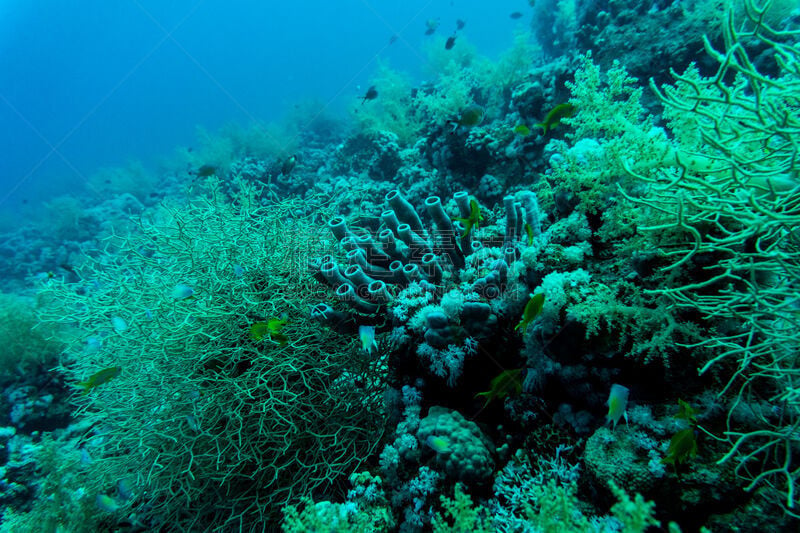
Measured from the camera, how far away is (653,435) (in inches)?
78.2

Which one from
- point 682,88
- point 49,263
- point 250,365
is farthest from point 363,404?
point 49,263

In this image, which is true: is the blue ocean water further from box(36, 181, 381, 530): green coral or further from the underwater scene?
box(36, 181, 381, 530): green coral

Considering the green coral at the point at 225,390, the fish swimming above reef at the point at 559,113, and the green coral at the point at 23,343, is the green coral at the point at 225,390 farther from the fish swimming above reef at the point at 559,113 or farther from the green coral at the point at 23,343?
the green coral at the point at 23,343

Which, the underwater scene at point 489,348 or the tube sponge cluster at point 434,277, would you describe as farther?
the tube sponge cluster at point 434,277

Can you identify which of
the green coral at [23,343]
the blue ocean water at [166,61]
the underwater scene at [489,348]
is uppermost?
the blue ocean water at [166,61]

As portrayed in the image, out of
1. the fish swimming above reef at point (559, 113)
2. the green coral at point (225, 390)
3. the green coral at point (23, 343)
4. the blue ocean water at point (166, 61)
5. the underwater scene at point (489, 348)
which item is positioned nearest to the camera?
the underwater scene at point (489, 348)

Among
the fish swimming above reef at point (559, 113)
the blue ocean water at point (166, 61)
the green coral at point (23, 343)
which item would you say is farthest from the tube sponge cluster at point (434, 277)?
the blue ocean water at point (166, 61)

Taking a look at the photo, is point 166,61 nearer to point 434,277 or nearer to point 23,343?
point 23,343

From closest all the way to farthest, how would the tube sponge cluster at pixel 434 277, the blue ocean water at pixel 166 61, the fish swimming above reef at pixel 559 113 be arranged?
the tube sponge cluster at pixel 434 277, the fish swimming above reef at pixel 559 113, the blue ocean water at pixel 166 61

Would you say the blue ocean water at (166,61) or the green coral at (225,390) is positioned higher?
the blue ocean water at (166,61)

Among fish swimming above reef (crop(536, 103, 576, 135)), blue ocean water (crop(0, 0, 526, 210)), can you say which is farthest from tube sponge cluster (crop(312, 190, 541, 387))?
blue ocean water (crop(0, 0, 526, 210))

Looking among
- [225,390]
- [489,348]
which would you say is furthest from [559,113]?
[225,390]

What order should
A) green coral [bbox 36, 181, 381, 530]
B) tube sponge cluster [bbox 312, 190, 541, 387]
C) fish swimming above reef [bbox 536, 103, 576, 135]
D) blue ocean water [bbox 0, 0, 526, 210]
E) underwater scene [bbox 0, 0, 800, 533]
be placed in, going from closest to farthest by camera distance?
1. underwater scene [bbox 0, 0, 800, 533]
2. tube sponge cluster [bbox 312, 190, 541, 387]
3. green coral [bbox 36, 181, 381, 530]
4. fish swimming above reef [bbox 536, 103, 576, 135]
5. blue ocean water [bbox 0, 0, 526, 210]

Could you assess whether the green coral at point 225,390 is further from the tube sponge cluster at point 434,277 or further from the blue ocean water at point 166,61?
the blue ocean water at point 166,61
